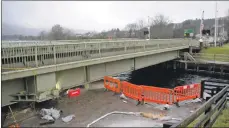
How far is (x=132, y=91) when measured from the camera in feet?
36.6

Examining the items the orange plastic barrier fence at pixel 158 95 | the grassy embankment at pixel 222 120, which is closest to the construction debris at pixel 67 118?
the orange plastic barrier fence at pixel 158 95

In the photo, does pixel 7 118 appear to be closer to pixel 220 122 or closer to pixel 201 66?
pixel 220 122

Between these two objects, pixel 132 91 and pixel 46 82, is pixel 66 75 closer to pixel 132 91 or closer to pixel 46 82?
pixel 46 82

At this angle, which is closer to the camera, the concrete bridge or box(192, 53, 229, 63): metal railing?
the concrete bridge

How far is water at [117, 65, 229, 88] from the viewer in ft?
84.5

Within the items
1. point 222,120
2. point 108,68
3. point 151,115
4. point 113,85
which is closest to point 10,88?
point 113,85

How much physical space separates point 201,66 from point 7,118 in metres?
28.5

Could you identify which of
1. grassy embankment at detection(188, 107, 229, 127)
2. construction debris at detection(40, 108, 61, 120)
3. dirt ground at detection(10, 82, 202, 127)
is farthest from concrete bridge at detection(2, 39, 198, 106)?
grassy embankment at detection(188, 107, 229, 127)

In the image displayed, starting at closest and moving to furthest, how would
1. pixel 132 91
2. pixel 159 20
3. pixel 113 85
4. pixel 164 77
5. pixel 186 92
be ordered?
pixel 186 92
pixel 132 91
pixel 113 85
pixel 164 77
pixel 159 20

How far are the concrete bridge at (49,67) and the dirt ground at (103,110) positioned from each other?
3.35 ft

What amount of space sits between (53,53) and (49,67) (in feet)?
3.21

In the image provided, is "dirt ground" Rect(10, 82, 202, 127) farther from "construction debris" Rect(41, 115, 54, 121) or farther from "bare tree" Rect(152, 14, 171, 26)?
"bare tree" Rect(152, 14, 171, 26)

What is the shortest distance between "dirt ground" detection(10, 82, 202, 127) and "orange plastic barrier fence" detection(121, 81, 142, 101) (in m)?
0.32

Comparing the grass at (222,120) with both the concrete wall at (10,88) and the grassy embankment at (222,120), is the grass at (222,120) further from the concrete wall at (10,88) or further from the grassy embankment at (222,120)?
the concrete wall at (10,88)
